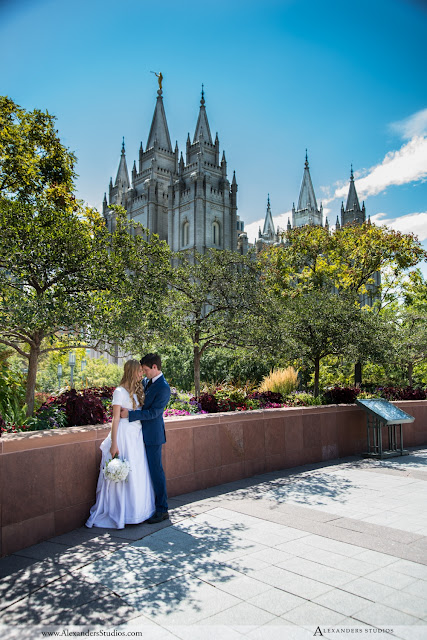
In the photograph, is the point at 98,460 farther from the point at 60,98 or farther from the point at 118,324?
the point at 60,98

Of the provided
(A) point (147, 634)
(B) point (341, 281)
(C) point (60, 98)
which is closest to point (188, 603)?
(A) point (147, 634)

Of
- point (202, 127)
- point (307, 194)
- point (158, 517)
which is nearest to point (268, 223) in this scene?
point (307, 194)

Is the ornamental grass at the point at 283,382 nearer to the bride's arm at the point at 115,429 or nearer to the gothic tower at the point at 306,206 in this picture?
the bride's arm at the point at 115,429

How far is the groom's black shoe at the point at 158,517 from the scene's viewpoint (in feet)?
18.6

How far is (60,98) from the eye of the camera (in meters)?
10.8

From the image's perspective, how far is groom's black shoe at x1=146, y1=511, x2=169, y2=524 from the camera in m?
5.68

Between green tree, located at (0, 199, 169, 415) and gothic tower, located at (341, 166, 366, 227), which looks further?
gothic tower, located at (341, 166, 366, 227)

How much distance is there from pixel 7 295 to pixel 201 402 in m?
4.07

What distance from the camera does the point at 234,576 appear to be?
164 inches

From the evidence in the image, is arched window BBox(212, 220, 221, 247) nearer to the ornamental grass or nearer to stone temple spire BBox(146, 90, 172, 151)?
stone temple spire BBox(146, 90, 172, 151)

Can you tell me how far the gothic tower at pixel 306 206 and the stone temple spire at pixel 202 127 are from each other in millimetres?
17518

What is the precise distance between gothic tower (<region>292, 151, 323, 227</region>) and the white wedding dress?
8164cm

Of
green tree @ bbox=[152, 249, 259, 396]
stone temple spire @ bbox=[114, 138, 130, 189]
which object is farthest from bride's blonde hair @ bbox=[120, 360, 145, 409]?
stone temple spire @ bbox=[114, 138, 130, 189]

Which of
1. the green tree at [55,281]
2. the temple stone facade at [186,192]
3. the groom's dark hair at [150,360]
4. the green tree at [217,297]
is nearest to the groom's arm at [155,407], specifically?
the groom's dark hair at [150,360]
